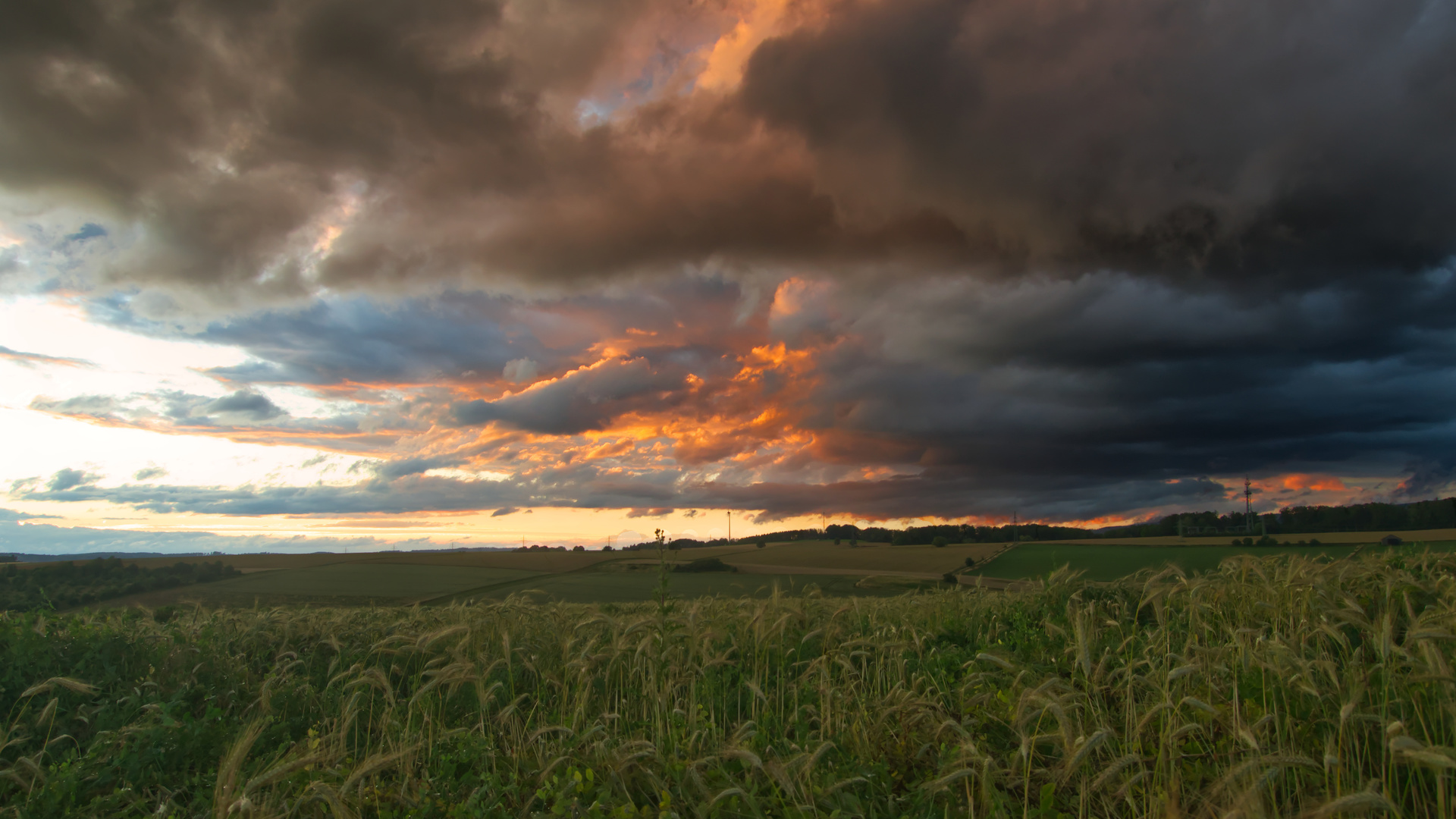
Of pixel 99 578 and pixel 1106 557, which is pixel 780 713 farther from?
pixel 1106 557

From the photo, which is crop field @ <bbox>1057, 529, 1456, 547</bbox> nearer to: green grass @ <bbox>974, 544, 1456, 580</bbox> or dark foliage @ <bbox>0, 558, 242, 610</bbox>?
green grass @ <bbox>974, 544, 1456, 580</bbox>

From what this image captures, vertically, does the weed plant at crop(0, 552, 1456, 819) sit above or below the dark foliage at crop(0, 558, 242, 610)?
above

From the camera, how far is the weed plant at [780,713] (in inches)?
161

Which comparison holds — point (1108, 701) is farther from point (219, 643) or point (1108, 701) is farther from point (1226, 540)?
point (1226, 540)

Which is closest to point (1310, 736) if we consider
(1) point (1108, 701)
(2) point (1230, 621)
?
(1) point (1108, 701)

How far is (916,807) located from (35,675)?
8.38 metres

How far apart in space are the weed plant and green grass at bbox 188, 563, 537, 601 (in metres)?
25.6

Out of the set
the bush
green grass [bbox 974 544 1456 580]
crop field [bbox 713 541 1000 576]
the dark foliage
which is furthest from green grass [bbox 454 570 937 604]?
the dark foliage

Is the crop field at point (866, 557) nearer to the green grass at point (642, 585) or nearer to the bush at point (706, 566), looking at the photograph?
the bush at point (706, 566)

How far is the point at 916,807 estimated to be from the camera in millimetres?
4285

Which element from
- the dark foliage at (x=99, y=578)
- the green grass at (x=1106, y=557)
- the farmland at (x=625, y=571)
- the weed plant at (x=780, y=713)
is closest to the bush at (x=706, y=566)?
the farmland at (x=625, y=571)

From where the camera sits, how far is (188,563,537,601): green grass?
33.4 meters

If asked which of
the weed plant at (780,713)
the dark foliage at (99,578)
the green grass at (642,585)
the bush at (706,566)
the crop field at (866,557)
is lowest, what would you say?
the crop field at (866,557)

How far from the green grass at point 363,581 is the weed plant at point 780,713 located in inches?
1008
